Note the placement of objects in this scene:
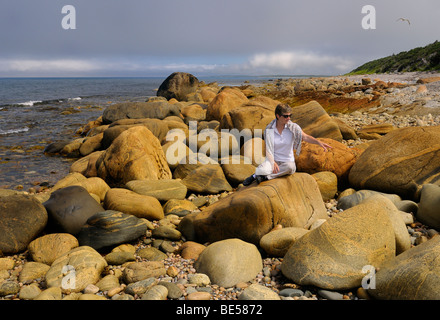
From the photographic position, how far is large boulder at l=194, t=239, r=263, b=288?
4379 mm

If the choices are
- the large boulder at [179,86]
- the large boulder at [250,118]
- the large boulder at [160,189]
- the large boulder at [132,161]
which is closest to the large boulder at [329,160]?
the large boulder at [160,189]

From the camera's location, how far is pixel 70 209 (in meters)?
6.27

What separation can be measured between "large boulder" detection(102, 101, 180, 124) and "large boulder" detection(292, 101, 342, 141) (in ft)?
25.7

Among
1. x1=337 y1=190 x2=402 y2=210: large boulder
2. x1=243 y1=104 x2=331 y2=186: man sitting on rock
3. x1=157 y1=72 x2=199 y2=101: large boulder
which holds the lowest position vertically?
x1=337 y1=190 x2=402 y2=210: large boulder

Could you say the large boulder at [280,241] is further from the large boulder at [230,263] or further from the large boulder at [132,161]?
the large boulder at [132,161]

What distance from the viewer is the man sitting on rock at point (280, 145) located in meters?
5.66

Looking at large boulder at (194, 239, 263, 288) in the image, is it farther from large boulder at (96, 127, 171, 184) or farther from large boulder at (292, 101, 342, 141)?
→ large boulder at (292, 101, 342, 141)

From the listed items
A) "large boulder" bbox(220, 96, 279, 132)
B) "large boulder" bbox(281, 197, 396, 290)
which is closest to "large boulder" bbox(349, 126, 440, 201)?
"large boulder" bbox(281, 197, 396, 290)

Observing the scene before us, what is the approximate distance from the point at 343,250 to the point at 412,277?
78 centimetres

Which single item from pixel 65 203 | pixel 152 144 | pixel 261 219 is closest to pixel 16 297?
pixel 65 203

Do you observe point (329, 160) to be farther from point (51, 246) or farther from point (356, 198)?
point (51, 246)

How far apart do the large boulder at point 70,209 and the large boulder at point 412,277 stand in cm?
505

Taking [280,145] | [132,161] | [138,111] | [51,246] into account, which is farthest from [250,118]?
[51,246]

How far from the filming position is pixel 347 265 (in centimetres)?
397
